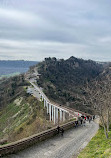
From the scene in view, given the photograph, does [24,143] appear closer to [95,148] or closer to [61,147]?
[61,147]

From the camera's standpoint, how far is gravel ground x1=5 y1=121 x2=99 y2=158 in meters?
11.9

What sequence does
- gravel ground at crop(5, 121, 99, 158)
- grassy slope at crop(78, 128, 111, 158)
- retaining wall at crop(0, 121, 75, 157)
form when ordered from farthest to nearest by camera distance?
gravel ground at crop(5, 121, 99, 158) → retaining wall at crop(0, 121, 75, 157) → grassy slope at crop(78, 128, 111, 158)

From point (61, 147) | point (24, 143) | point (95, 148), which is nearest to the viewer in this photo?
point (95, 148)

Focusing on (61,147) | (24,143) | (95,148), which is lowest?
(61,147)

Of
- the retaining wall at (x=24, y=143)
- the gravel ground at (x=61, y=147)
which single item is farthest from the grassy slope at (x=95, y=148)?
the retaining wall at (x=24, y=143)

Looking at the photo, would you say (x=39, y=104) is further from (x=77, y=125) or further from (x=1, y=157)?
(x=1, y=157)

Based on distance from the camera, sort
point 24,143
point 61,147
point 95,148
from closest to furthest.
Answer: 1. point 95,148
2. point 24,143
3. point 61,147

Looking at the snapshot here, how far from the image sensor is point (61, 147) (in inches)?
527

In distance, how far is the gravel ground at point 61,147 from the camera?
11.9 metres

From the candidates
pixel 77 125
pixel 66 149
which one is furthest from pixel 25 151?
pixel 77 125

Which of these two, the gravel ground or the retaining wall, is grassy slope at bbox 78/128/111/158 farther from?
the retaining wall

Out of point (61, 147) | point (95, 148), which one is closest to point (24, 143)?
point (61, 147)

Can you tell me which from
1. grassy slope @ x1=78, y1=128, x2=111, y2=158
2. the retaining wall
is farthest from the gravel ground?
grassy slope @ x1=78, y1=128, x2=111, y2=158

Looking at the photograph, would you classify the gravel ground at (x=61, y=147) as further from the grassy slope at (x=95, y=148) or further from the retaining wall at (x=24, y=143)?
the grassy slope at (x=95, y=148)
